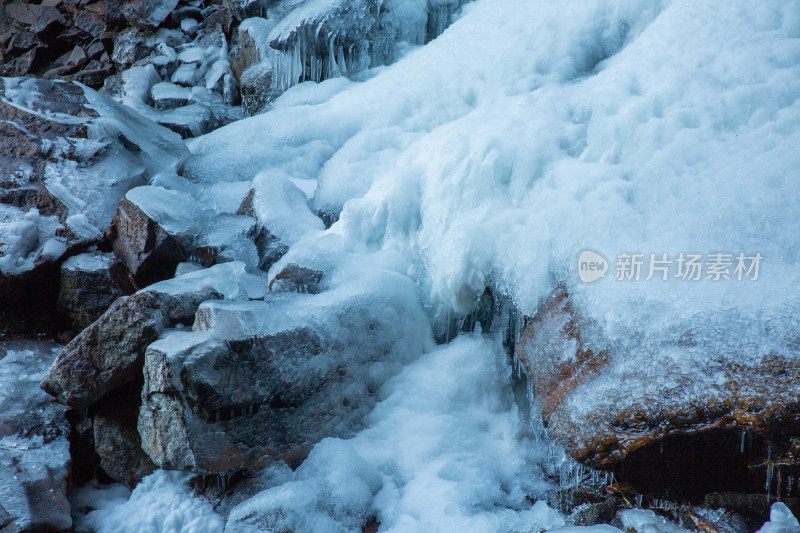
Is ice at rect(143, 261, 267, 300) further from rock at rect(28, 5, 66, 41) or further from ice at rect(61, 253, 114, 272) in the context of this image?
rock at rect(28, 5, 66, 41)

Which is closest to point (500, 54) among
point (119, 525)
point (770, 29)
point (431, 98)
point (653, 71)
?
point (431, 98)

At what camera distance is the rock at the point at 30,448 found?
2.81 m

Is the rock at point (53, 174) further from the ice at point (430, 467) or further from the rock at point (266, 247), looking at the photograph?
the ice at point (430, 467)

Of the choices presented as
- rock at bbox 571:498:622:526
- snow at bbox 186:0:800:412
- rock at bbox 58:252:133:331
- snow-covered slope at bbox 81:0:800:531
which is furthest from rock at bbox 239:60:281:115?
rock at bbox 571:498:622:526

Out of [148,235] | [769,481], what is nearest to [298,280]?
[148,235]

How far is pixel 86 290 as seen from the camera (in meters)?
4.07

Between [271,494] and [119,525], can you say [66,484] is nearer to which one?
[119,525]

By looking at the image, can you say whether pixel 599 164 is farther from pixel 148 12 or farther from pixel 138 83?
pixel 148 12

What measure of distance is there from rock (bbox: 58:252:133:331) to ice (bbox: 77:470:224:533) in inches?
53.5

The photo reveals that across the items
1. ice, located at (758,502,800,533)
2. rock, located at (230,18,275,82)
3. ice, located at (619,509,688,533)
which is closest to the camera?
ice, located at (758,502,800,533)

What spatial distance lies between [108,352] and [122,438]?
1.69 ft

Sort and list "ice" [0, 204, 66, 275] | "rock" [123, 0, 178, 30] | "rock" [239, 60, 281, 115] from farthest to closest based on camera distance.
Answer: "rock" [123, 0, 178, 30] < "rock" [239, 60, 281, 115] < "ice" [0, 204, 66, 275]

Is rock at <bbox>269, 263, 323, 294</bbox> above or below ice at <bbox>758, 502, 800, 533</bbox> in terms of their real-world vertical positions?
above

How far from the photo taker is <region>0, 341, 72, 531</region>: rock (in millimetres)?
2809
